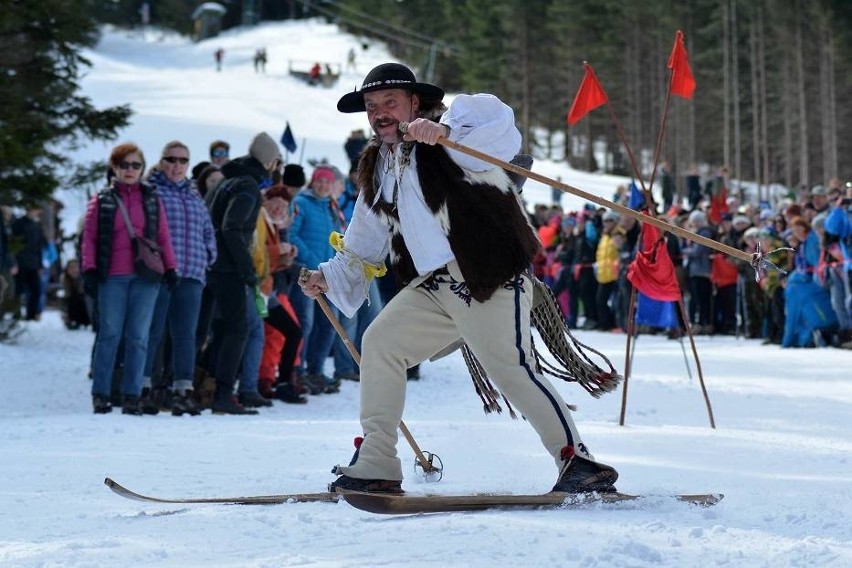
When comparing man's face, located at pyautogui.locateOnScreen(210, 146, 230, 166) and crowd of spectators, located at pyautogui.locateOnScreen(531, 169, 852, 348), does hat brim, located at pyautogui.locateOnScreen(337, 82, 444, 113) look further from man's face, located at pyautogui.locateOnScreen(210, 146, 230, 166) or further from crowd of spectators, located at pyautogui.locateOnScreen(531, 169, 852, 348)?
crowd of spectators, located at pyautogui.locateOnScreen(531, 169, 852, 348)

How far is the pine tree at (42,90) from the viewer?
13.6m

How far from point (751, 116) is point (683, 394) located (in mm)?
51251

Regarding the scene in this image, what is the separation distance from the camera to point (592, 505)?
4969 millimetres

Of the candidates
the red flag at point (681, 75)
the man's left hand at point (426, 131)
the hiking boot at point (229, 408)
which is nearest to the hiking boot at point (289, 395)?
the hiking boot at point (229, 408)

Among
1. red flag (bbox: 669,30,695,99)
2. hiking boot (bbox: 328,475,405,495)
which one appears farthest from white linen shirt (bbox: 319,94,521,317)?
red flag (bbox: 669,30,695,99)

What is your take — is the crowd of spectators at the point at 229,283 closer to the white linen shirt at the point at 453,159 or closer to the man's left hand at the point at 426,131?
the white linen shirt at the point at 453,159

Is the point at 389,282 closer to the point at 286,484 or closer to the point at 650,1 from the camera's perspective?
the point at 286,484

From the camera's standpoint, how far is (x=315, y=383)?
36.9ft

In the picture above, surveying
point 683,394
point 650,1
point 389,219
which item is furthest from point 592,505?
point 650,1

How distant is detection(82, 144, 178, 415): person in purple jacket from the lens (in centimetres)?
916

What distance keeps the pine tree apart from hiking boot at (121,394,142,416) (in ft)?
15.0

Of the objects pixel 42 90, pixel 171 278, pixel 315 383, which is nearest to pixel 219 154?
pixel 315 383

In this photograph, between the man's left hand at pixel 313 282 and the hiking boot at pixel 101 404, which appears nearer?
the man's left hand at pixel 313 282

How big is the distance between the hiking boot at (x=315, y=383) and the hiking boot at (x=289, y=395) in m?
0.54
